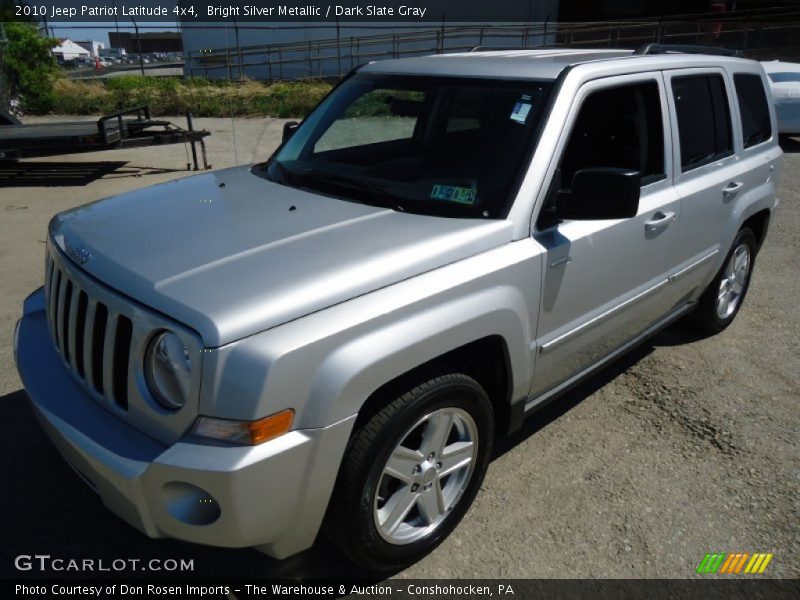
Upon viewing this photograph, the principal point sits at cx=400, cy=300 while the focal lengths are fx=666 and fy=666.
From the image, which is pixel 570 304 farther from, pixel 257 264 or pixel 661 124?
pixel 257 264

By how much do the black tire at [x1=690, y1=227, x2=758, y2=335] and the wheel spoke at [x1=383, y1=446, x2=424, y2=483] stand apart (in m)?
2.83

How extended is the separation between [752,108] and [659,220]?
1724 mm

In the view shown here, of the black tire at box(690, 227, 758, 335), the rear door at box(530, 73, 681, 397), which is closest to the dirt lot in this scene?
the black tire at box(690, 227, 758, 335)

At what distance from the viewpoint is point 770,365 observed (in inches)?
171

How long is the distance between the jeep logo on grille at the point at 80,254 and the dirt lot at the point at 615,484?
3.79 feet

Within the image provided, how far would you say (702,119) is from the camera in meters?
3.86

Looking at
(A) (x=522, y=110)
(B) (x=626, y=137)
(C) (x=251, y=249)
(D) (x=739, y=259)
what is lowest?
(D) (x=739, y=259)

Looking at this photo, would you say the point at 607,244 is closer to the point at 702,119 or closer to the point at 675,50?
the point at 702,119

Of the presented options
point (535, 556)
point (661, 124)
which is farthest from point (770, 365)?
point (535, 556)

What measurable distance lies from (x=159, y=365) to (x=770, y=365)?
3.91 meters

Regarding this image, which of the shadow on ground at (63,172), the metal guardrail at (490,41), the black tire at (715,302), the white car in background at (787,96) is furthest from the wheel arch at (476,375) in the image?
the metal guardrail at (490,41)

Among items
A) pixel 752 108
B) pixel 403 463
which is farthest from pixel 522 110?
pixel 752 108

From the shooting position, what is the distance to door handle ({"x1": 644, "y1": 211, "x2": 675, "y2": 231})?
3326 mm

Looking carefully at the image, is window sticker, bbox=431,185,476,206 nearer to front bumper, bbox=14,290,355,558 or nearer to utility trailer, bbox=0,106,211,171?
front bumper, bbox=14,290,355,558
